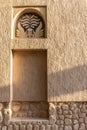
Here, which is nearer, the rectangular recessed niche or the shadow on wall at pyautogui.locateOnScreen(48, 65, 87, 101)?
the shadow on wall at pyautogui.locateOnScreen(48, 65, 87, 101)

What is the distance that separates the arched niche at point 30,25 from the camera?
20.9ft

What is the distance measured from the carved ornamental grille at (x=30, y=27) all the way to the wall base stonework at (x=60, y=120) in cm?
186

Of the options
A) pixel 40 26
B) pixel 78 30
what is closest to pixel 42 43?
pixel 40 26

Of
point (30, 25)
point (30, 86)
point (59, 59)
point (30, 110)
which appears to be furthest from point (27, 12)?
point (30, 110)

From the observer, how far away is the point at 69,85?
5.99 m

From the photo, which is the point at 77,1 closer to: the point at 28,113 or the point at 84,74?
the point at 84,74

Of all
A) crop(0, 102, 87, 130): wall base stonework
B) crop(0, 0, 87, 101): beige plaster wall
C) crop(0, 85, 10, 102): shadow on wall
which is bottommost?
crop(0, 102, 87, 130): wall base stonework

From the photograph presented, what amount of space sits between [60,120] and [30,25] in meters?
2.54

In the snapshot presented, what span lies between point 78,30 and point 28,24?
4.30 ft

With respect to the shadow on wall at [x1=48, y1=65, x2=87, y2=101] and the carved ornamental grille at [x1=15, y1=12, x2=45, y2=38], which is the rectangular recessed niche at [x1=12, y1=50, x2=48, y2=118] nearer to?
the shadow on wall at [x1=48, y1=65, x2=87, y2=101]

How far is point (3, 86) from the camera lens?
607 cm

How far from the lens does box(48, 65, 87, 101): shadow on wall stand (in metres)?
5.96

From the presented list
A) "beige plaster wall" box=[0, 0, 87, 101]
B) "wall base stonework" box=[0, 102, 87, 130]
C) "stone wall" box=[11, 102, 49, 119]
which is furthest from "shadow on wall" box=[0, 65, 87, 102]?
"stone wall" box=[11, 102, 49, 119]

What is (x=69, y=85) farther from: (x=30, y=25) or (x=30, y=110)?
(x=30, y=25)
